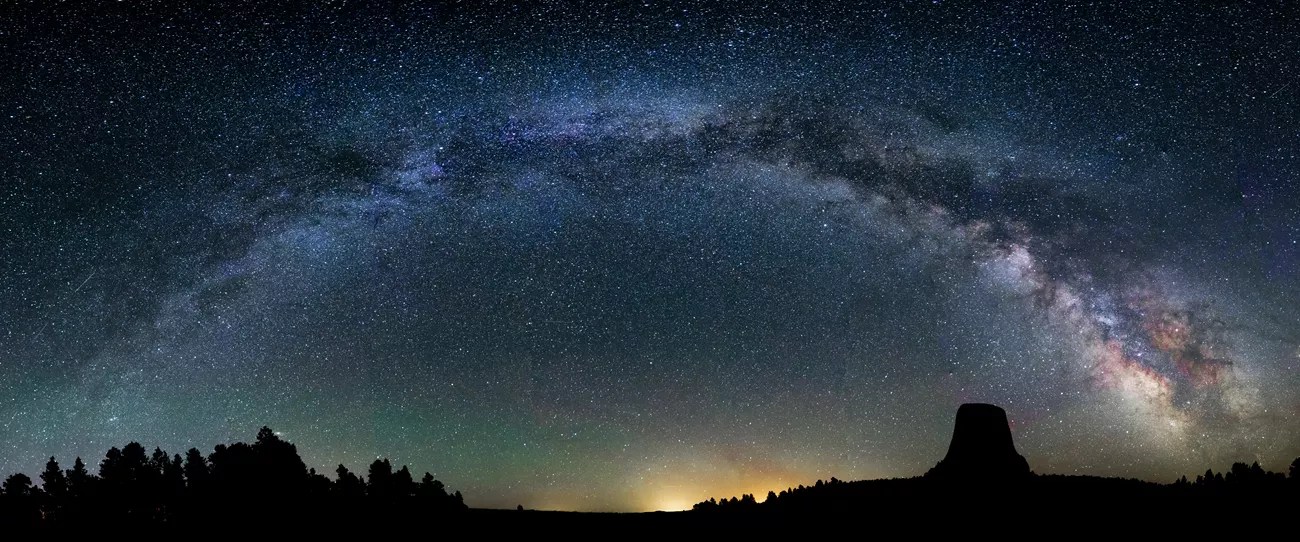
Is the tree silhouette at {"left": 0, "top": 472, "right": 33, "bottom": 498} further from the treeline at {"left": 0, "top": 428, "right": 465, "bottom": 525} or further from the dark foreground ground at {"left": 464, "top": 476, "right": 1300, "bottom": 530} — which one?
the dark foreground ground at {"left": 464, "top": 476, "right": 1300, "bottom": 530}

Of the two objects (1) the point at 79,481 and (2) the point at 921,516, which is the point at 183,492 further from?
(2) the point at 921,516

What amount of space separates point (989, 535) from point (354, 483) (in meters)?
42.2

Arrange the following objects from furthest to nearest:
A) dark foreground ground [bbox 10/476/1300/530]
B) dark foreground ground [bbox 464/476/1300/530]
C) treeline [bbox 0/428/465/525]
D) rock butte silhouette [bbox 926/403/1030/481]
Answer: treeline [bbox 0/428/465/525], rock butte silhouette [bbox 926/403/1030/481], dark foreground ground [bbox 10/476/1300/530], dark foreground ground [bbox 464/476/1300/530]

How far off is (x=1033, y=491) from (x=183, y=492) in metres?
47.0

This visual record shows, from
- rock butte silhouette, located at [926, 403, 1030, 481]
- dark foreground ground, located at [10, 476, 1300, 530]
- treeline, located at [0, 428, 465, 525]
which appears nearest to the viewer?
dark foreground ground, located at [10, 476, 1300, 530]

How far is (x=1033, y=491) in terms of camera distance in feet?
124

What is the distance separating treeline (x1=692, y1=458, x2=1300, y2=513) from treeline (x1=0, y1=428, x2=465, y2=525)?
2168 cm

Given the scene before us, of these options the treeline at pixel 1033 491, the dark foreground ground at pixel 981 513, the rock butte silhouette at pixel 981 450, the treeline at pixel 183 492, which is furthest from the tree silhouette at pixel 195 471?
the rock butte silhouette at pixel 981 450

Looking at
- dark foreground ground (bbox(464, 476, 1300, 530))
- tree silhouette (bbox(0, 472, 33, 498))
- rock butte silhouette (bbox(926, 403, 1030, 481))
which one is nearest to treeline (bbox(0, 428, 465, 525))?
tree silhouette (bbox(0, 472, 33, 498))

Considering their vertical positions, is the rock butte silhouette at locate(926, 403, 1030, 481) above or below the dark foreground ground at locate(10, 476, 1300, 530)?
above

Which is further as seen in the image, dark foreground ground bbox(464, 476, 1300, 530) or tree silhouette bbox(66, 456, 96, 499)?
tree silhouette bbox(66, 456, 96, 499)

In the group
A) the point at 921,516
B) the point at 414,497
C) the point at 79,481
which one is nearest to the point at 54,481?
the point at 79,481

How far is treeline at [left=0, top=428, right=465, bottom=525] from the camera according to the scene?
168 feet

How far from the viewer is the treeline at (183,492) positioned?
5122 centimetres
